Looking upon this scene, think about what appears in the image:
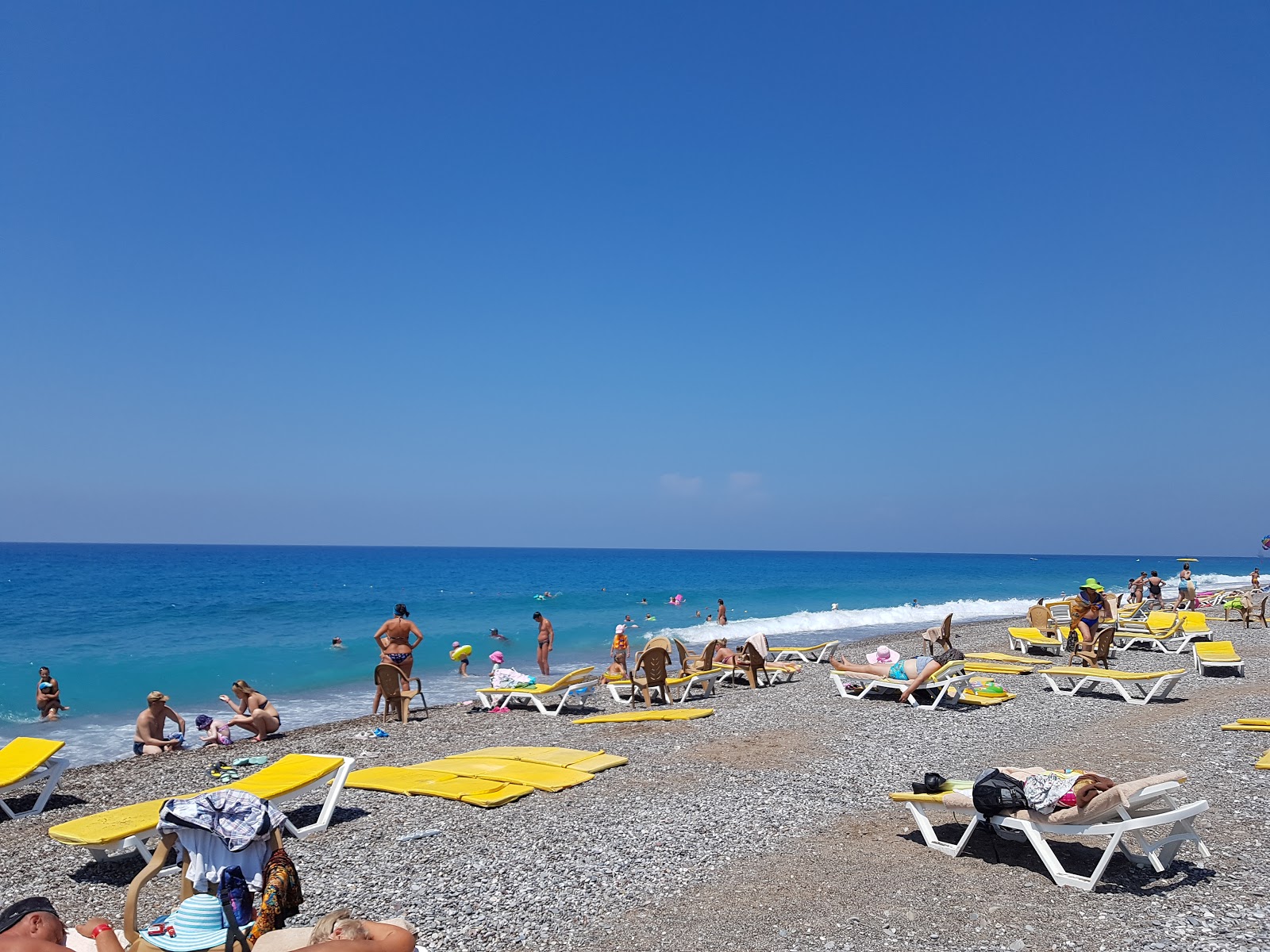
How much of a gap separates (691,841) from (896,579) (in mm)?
78216

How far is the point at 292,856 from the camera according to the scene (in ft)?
19.2

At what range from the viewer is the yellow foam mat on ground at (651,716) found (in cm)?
1073

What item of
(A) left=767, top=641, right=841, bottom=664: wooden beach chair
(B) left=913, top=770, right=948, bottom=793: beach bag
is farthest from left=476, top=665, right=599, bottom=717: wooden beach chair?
(B) left=913, top=770, right=948, bottom=793: beach bag

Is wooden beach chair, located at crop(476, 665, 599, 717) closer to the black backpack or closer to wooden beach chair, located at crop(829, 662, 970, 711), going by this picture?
wooden beach chair, located at crop(829, 662, 970, 711)

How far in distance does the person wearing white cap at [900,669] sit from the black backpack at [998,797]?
599 cm

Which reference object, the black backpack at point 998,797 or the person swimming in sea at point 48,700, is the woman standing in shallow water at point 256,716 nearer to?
the person swimming in sea at point 48,700

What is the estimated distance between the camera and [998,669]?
14.1 m

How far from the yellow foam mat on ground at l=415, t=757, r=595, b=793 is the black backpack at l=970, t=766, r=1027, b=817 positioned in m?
3.51

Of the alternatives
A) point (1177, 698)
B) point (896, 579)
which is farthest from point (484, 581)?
point (1177, 698)

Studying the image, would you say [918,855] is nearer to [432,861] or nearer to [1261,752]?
[432,861]

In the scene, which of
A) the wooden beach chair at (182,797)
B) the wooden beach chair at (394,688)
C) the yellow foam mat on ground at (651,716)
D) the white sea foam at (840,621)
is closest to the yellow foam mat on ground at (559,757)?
the wooden beach chair at (182,797)

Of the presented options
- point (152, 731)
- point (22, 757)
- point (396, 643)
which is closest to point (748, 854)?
point (22, 757)

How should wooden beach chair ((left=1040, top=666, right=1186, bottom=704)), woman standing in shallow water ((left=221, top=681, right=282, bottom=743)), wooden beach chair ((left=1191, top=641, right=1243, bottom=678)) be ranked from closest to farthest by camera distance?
woman standing in shallow water ((left=221, top=681, right=282, bottom=743)), wooden beach chair ((left=1040, top=666, right=1186, bottom=704)), wooden beach chair ((left=1191, top=641, right=1243, bottom=678))

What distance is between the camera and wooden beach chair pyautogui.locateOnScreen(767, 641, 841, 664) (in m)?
16.9
